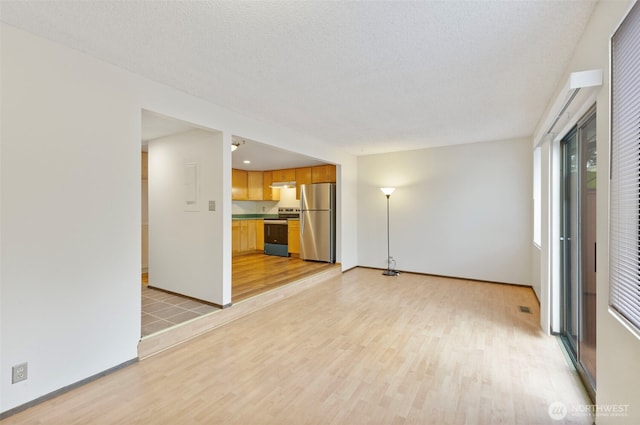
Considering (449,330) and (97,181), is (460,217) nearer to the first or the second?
(449,330)

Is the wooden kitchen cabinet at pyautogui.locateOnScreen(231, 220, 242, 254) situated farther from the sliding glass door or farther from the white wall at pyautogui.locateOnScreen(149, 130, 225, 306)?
the sliding glass door

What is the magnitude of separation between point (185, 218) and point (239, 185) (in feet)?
11.9

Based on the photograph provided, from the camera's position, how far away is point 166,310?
10.4 feet

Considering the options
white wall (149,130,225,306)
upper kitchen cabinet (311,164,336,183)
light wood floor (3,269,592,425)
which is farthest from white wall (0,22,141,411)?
upper kitchen cabinet (311,164,336,183)

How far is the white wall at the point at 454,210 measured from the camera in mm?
4652

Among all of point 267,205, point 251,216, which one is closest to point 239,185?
point 251,216

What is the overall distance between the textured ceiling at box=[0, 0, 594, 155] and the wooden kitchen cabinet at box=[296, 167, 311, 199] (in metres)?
3.42

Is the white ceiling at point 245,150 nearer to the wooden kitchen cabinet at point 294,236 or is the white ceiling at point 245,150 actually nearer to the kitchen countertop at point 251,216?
the kitchen countertop at point 251,216

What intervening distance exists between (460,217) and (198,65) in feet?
15.6

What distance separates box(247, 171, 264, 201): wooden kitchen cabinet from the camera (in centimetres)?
743

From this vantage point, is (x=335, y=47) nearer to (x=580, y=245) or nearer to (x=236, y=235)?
(x=580, y=245)

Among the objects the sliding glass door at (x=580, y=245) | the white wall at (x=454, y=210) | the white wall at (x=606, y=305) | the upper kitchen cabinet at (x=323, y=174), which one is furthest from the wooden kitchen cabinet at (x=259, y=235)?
the white wall at (x=606, y=305)

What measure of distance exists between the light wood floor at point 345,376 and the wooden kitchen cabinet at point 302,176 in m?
3.89

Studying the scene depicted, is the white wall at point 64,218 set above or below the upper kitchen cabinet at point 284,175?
below
